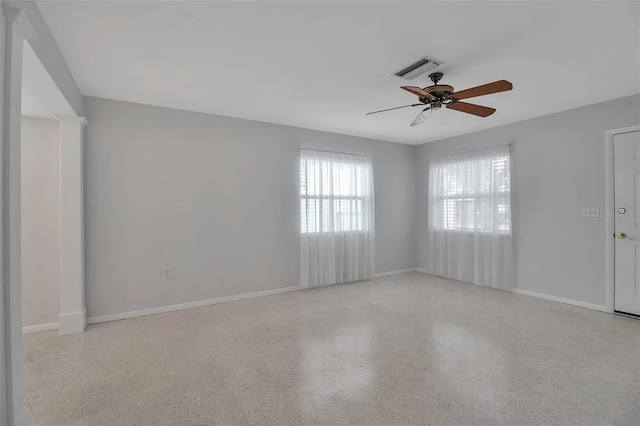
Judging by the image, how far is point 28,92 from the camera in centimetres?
258

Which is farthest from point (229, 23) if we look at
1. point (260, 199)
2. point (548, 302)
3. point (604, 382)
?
point (548, 302)

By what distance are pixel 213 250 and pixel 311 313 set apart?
1542 millimetres

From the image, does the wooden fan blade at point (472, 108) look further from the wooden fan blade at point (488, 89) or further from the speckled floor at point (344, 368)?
the speckled floor at point (344, 368)

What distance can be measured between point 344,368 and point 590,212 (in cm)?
365

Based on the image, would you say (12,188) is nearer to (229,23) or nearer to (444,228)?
(229,23)

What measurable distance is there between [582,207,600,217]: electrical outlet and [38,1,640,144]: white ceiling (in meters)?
1.28

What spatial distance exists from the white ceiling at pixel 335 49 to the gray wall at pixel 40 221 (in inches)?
29.0

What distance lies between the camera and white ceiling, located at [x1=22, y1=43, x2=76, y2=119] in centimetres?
207

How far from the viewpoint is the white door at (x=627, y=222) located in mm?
3533

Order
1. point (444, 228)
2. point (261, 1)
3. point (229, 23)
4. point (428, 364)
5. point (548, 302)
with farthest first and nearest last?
point (444, 228)
point (548, 302)
point (428, 364)
point (229, 23)
point (261, 1)

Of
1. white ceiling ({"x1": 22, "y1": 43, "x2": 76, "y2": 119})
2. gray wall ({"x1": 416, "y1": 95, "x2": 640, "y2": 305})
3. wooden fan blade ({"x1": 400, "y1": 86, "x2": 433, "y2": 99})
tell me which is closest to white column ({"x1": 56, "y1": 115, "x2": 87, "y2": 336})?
white ceiling ({"x1": 22, "y1": 43, "x2": 76, "y2": 119})

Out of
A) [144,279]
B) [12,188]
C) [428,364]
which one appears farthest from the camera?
[144,279]

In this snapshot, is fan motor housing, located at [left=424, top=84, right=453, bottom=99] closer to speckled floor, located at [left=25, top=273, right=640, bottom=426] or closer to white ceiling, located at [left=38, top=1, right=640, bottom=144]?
white ceiling, located at [left=38, top=1, right=640, bottom=144]

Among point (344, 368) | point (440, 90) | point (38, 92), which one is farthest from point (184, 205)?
point (440, 90)
